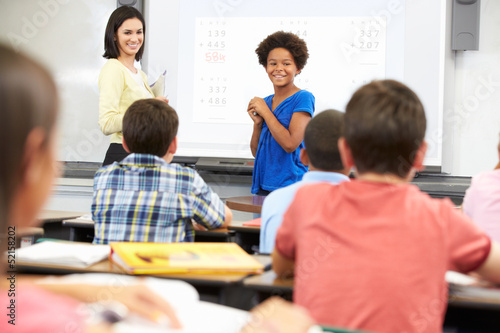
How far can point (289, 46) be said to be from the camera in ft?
10.6

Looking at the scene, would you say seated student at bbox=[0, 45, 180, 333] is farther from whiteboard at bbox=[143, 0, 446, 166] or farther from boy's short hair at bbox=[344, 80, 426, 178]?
whiteboard at bbox=[143, 0, 446, 166]

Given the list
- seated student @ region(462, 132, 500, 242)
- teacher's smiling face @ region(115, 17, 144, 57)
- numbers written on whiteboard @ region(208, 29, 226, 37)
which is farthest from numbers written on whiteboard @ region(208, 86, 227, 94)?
seated student @ region(462, 132, 500, 242)

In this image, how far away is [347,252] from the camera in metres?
1.08

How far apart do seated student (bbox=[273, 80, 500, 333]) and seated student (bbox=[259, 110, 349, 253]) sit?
494mm

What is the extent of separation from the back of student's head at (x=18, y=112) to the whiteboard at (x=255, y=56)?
344 cm

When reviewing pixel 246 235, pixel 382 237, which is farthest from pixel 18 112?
pixel 246 235

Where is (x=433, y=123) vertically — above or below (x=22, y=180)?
above

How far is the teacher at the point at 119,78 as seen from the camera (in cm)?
291

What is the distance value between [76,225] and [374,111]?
1.42m

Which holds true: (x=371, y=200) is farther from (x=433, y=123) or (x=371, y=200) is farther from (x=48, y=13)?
(x=48, y=13)

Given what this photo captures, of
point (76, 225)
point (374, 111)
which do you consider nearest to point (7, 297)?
point (374, 111)

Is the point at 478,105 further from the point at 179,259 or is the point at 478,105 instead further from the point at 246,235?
the point at 179,259

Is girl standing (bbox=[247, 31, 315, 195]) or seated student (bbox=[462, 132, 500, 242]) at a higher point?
girl standing (bbox=[247, 31, 315, 195])

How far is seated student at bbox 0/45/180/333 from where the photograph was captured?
54cm
